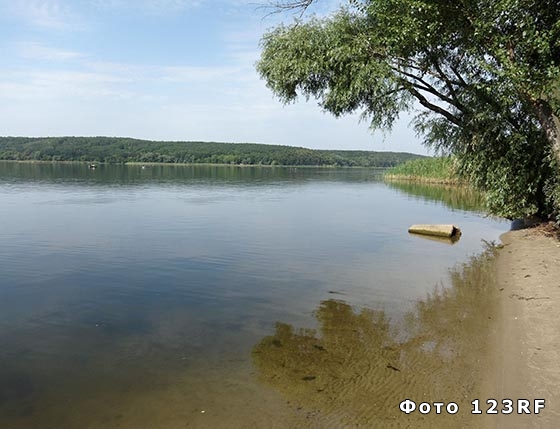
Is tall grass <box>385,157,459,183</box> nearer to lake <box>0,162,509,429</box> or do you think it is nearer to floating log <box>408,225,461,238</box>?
floating log <box>408,225,461,238</box>

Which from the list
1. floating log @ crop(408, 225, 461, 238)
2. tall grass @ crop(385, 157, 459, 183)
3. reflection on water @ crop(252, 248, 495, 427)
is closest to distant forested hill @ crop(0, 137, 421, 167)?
tall grass @ crop(385, 157, 459, 183)

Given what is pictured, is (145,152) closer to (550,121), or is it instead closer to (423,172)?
(423,172)

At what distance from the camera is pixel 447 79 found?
18.0m

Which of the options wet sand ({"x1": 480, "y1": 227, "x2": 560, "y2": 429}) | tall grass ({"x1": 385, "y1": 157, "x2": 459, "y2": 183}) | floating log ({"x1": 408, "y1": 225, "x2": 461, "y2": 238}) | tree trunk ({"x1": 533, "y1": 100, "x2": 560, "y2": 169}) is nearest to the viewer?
wet sand ({"x1": 480, "y1": 227, "x2": 560, "y2": 429})

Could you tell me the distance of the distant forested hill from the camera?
15625 centimetres

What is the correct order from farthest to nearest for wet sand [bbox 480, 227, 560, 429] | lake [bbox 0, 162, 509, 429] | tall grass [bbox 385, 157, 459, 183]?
tall grass [bbox 385, 157, 459, 183] → lake [bbox 0, 162, 509, 429] → wet sand [bbox 480, 227, 560, 429]

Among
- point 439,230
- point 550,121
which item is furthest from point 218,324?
point 439,230

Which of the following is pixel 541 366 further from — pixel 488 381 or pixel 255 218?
pixel 255 218

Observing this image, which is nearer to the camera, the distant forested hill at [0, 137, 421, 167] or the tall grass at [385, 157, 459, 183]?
the tall grass at [385, 157, 459, 183]

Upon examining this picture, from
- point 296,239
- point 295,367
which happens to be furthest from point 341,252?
point 295,367

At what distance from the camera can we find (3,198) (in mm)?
31609

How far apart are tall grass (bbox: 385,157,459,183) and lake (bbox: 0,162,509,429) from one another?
111 feet

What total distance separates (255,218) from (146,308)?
1473 cm

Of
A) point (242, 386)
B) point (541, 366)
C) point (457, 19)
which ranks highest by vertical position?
point (457, 19)
